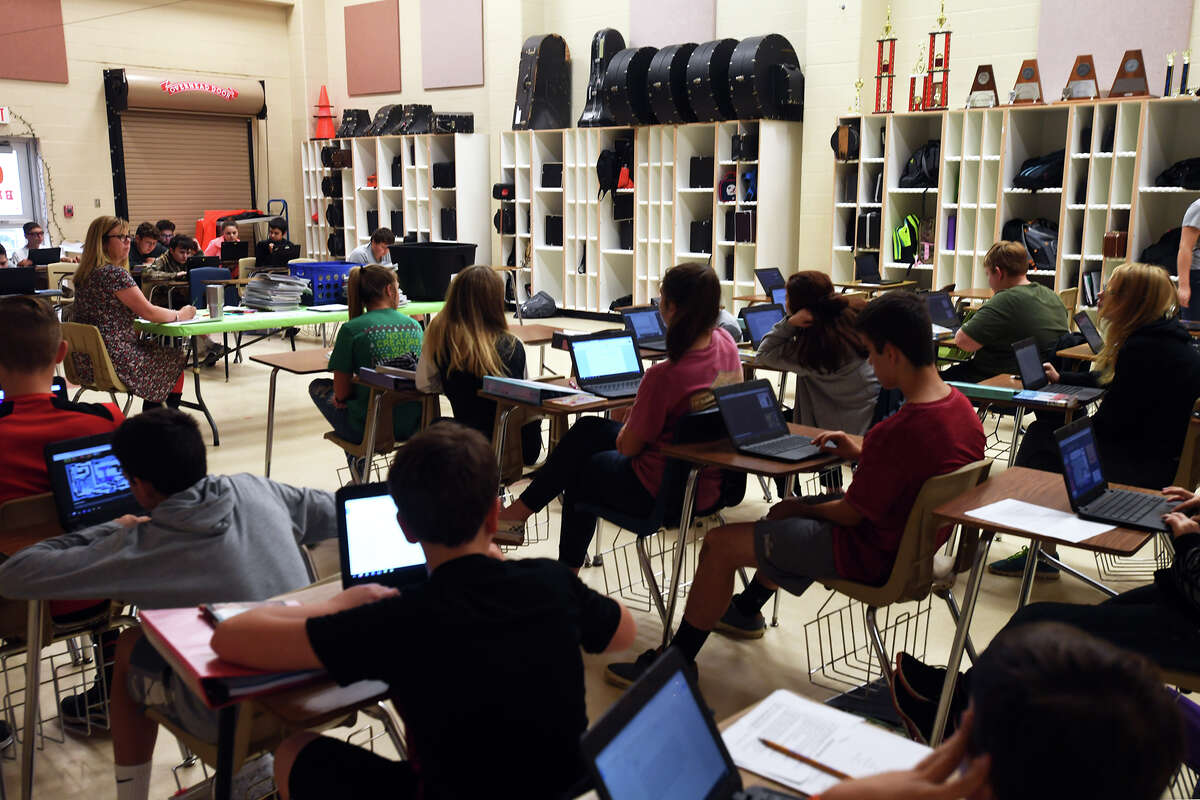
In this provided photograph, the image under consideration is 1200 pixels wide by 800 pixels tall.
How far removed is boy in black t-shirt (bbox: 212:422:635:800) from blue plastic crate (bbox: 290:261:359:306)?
5120 mm

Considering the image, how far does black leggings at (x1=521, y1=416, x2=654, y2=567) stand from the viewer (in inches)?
130

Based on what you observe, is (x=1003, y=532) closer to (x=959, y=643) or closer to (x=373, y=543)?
(x=959, y=643)

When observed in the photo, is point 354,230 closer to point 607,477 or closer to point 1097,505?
point 607,477

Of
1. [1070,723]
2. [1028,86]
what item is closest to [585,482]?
[1070,723]

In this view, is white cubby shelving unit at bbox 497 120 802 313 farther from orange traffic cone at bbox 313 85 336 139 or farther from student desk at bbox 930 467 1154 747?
student desk at bbox 930 467 1154 747

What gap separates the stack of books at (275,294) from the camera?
6.20m

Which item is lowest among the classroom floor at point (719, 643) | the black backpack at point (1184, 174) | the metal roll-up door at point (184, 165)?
the classroom floor at point (719, 643)

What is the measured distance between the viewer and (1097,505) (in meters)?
2.55

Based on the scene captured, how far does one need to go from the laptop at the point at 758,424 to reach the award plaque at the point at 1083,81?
590 centimetres

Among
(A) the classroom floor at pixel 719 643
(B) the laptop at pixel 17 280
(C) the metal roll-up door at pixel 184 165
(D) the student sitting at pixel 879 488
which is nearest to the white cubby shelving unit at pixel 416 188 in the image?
(C) the metal roll-up door at pixel 184 165

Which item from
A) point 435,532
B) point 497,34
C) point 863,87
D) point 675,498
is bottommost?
point 675,498

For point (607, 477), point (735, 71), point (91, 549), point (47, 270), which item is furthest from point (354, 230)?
point (91, 549)

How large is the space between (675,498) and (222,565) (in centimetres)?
160

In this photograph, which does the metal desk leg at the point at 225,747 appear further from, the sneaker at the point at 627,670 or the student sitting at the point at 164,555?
the sneaker at the point at 627,670
